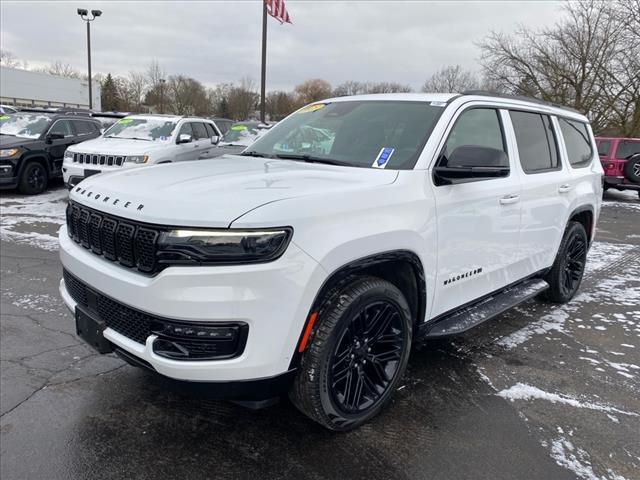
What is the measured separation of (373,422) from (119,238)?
176 cm

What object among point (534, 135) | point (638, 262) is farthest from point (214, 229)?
point (638, 262)

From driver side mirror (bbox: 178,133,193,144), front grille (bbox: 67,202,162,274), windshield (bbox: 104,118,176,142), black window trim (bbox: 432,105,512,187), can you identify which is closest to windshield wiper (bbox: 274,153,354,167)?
black window trim (bbox: 432,105,512,187)

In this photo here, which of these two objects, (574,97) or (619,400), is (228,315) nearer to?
(619,400)

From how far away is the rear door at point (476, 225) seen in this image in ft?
10.2

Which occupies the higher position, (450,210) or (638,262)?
(450,210)

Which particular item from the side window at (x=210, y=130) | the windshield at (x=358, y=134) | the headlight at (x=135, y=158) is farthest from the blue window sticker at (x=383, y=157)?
the side window at (x=210, y=130)

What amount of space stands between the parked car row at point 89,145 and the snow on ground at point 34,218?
482 millimetres

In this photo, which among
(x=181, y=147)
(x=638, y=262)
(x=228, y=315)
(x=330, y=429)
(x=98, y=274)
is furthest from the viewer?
(x=181, y=147)

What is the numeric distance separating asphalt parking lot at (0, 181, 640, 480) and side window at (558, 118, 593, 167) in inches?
67.6

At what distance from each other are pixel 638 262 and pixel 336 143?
19.7ft

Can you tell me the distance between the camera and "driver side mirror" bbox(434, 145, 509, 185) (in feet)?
9.72

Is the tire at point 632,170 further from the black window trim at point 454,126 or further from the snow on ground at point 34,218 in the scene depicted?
the snow on ground at point 34,218

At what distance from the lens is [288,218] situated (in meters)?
2.23

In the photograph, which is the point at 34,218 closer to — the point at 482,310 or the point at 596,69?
the point at 482,310
